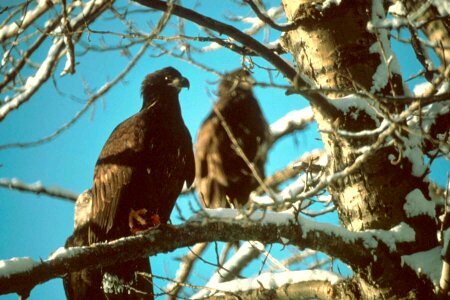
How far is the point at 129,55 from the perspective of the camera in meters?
4.84

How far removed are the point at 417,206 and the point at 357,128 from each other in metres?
0.56

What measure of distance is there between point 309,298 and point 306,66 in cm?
149

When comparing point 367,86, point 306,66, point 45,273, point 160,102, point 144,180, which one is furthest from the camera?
point 160,102

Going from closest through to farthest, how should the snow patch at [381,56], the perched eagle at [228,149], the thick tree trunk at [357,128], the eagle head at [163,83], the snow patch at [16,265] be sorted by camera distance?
the snow patch at [16,265] < the thick tree trunk at [357,128] < the snow patch at [381,56] < the eagle head at [163,83] < the perched eagle at [228,149]

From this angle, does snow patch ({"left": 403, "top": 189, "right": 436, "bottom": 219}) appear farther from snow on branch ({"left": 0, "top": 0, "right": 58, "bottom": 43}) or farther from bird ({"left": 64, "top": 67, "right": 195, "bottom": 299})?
snow on branch ({"left": 0, "top": 0, "right": 58, "bottom": 43})

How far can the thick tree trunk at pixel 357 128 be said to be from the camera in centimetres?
302

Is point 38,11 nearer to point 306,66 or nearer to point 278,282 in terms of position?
point 306,66

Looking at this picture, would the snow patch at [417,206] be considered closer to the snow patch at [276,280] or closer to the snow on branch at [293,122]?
the snow patch at [276,280]

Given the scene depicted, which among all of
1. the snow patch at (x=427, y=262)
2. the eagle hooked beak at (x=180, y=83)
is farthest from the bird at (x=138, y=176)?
the snow patch at (x=427, y=262)

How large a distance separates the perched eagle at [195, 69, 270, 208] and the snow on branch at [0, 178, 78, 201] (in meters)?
1.53

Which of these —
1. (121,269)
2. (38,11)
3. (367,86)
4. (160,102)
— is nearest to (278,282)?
(367,86)

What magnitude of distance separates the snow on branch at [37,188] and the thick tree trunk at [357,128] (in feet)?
9.36

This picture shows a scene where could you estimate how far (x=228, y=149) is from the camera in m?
6.24

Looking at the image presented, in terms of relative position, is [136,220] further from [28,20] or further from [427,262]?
[427,262]
